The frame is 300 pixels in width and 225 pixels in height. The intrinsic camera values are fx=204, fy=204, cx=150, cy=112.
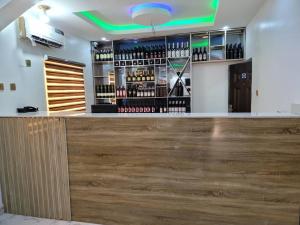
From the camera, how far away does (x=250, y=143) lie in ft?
5.41

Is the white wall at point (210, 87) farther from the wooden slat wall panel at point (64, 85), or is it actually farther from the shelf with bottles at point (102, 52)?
the wooden slat wall panel at point (64, 85)

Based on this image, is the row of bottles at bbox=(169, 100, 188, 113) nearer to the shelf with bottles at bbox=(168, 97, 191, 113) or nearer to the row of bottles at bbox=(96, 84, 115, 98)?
the shelf with bottles at bbox=(168, 97, 191, 113)

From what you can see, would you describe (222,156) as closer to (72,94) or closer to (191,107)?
(191,107)

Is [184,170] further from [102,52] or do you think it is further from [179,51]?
[102,52]

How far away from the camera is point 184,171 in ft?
5.89

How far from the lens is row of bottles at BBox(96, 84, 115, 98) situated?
16.1ft

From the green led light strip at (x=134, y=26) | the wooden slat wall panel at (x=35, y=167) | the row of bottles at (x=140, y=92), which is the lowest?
the wooden slat wall panel at (x=35, y=167)

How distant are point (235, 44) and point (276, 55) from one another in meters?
2.17

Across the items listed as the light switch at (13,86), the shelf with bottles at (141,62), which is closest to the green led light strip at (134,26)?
the shelf with bottles at (141,62)

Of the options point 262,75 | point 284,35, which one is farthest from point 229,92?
point 284,35

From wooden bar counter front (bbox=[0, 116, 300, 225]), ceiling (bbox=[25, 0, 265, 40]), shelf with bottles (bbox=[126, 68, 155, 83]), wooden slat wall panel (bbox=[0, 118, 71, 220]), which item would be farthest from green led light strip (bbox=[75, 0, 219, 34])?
wooden bar counter front (bbox=[0, 116, 300, 225])

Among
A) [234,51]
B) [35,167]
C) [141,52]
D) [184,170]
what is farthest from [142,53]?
[184,170]

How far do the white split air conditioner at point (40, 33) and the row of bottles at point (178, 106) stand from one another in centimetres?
255

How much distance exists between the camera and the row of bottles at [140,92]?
15.3 ft
